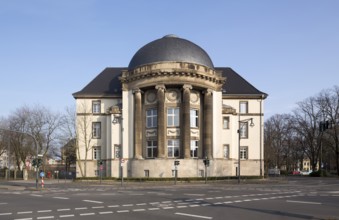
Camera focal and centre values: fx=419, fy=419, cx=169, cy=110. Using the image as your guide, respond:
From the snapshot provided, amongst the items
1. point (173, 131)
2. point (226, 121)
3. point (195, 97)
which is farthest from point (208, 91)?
point (226, 121)

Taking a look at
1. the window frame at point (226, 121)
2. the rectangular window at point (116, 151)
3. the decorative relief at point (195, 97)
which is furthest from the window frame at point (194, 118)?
the rectangular window at point (116, 151)

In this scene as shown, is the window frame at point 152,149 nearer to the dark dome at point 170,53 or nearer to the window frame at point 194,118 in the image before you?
the window frame at point 194,118

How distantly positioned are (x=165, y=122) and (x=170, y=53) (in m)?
9.08

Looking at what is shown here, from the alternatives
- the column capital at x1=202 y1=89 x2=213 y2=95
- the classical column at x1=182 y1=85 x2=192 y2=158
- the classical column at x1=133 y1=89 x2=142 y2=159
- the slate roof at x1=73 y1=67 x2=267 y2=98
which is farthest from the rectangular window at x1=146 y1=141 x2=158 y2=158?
the slate roof at x1=73 y1=67 x2=267 y2=98

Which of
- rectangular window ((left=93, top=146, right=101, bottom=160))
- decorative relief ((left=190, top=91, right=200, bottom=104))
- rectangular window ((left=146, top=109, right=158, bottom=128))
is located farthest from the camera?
rectangular window ((left=93, top=146, right=101, bottom=160))

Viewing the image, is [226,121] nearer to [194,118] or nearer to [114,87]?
[194,118]

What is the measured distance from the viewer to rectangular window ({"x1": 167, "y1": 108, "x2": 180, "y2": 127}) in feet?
180

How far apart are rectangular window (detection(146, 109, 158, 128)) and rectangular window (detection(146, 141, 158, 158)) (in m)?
2.25

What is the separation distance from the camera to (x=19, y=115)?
7744cm

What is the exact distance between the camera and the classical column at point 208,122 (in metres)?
54.9

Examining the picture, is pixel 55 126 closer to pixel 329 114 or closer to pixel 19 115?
pixel 19 115

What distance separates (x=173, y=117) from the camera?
180 ft

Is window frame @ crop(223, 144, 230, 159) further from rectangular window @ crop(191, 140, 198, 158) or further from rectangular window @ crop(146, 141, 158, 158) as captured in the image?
rectangular window @ crop(146, 141, 158, 158)

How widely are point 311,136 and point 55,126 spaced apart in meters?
48.9
